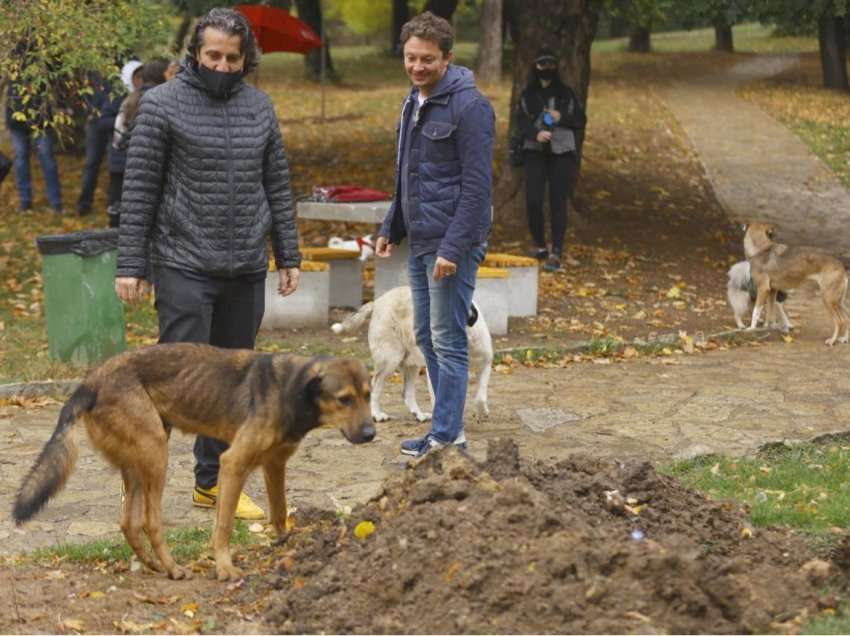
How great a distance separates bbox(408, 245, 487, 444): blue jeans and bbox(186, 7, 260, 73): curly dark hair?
1491 millimetres

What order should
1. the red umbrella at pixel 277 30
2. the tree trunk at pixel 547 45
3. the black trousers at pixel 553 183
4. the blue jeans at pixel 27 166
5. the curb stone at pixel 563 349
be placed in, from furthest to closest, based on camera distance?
the red umbrella at pixel 277 30, the blue jeans at pixel 27 166, the tree trunk at pixel 547 45, the black trousers at pixel 553 183, the curb stone at pixel 563 349

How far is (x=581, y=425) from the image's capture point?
9.02 m

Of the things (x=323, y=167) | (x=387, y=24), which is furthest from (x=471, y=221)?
(x=387, y=24)

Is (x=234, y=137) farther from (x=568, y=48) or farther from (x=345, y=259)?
(x=568, y=48)

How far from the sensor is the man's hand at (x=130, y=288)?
642cm

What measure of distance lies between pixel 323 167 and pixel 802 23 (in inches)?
326

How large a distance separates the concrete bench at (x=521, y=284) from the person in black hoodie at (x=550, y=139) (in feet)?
7.64

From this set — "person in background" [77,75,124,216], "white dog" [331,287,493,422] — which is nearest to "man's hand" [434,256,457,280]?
"white dog" [331,287,493,422]

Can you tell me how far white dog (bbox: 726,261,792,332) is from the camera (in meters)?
13.0

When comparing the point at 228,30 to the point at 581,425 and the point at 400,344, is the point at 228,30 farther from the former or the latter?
the point at 581,425

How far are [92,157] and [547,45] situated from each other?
609 cm

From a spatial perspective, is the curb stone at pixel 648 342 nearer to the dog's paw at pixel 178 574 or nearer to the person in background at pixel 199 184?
the person in background at pixel 199 184

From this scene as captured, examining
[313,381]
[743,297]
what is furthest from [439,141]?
[743,297]

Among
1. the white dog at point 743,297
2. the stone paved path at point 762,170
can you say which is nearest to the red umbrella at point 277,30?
the stone paved path at point 762,170
